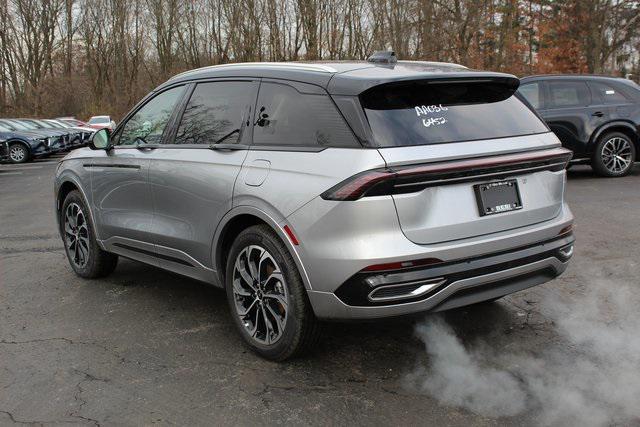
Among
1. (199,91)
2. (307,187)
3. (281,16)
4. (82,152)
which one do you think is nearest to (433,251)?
(307,187)

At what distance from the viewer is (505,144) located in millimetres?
3447

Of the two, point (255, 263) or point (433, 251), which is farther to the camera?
point (255, 263)

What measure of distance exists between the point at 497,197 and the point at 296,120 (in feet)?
3.83

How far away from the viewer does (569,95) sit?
1012 centimetres

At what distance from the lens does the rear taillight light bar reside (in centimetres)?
297

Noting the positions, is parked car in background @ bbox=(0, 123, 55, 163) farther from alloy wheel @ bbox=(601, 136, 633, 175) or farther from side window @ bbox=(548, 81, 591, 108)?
alloy wheel @ bbox=(601, 136, 633, 175)

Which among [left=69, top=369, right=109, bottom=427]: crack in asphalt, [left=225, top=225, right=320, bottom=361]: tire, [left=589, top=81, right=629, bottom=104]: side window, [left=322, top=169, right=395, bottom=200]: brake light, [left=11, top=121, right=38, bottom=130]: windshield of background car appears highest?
[left=11, top=121, right=38, bottom=130]: windshield of background car

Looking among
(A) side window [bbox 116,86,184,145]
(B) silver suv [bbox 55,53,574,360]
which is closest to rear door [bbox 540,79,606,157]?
(B) silver suv [bbox 55,53,574,360]

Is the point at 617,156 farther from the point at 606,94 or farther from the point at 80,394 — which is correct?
the point at 80,394

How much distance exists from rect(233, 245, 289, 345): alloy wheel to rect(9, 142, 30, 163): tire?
728 inches

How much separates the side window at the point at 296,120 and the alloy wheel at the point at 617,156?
319 inches

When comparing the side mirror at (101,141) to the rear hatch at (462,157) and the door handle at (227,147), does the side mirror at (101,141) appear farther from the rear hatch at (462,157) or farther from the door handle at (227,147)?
the rear hatch at (462,157)

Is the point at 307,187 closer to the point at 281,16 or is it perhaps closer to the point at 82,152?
the point at 82,152

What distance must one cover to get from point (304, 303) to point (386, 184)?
801mm
